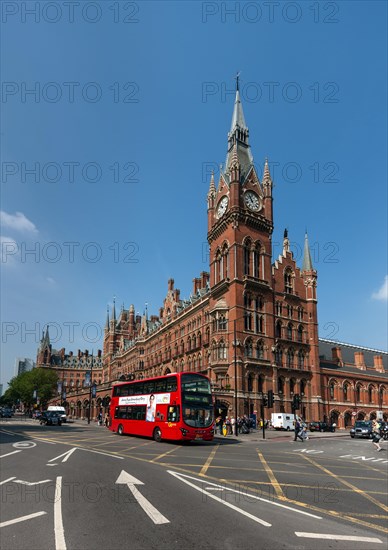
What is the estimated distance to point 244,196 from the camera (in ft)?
190

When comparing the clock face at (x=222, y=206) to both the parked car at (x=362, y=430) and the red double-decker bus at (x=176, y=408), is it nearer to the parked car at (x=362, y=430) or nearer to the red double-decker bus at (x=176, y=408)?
the parked car at (x=362, y=430)

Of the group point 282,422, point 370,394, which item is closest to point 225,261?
point 282,422

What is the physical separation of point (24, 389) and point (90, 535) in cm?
Answer: 12432

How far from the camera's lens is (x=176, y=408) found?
25.7 m

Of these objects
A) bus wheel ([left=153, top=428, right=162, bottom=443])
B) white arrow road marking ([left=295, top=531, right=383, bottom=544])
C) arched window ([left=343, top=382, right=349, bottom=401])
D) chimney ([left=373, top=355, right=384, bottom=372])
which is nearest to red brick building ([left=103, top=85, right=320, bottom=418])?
arched window ([left=343, top=382, right=349, bottom=401])

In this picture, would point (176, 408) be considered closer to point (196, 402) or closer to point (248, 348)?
point (196, 402)

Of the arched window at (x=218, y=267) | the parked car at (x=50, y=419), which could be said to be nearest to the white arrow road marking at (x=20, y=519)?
the parked car at (x=50, y=419)

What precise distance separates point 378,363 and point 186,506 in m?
80.8

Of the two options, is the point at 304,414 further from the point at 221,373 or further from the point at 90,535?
the point at 90,535

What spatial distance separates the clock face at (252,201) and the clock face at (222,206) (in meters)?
2.75

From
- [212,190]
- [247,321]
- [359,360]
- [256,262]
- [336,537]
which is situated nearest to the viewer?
[336,537]

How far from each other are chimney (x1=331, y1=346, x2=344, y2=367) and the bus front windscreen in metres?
52.5

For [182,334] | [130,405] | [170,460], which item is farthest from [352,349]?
[170,460]

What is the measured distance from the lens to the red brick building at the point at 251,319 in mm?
51781
